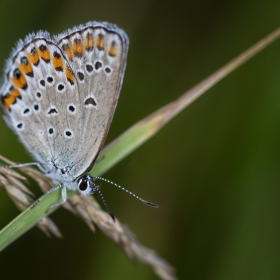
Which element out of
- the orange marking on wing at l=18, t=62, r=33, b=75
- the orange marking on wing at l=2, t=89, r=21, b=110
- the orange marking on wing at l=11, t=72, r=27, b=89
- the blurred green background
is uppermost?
the orange marking on wing at l=18, t=62, r=33, b=75

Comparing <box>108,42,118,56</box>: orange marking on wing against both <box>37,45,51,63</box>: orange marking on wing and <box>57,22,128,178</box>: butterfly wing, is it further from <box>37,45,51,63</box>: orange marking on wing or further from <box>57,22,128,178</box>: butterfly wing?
<box>37,45,51,63</box>: orange marking on wing

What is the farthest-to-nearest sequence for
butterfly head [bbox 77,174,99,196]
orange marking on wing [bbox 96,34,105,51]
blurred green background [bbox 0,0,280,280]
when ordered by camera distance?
blurred green background [bbox 0,0,280,280]
orange marking on wing [bbox 96,34,105,51]
butterfly head [bbox 77,174,99,196]

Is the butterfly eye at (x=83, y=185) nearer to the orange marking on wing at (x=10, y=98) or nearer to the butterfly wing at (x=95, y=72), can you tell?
the butterfly wing at (x=95, y=72)

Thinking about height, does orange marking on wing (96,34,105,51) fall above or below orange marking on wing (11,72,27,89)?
below

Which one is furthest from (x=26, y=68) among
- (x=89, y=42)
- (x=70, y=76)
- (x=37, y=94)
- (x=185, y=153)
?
(x=185, y=153)

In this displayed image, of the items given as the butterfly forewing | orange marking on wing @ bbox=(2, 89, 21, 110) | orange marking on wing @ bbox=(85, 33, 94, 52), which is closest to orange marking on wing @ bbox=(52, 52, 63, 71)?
the butterfly forewing

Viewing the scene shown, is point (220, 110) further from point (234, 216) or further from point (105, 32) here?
point (105, 32)

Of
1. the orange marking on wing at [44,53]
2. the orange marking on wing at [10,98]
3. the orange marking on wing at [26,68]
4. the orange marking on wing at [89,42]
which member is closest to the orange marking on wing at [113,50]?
the orange marking on wing at [89,42]
